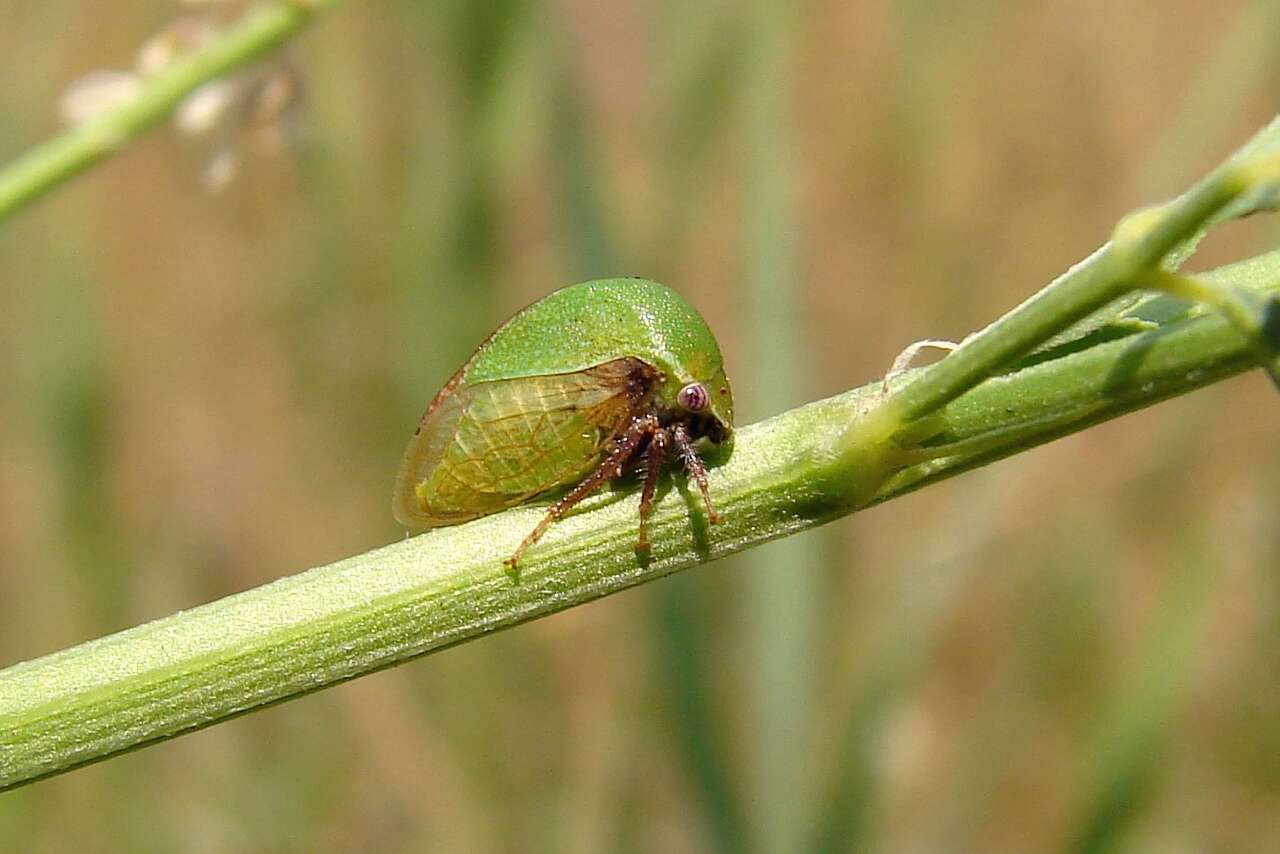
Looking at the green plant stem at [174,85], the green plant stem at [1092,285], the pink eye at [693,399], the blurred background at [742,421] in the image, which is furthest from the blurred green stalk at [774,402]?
the green plant stem at [1092,285]

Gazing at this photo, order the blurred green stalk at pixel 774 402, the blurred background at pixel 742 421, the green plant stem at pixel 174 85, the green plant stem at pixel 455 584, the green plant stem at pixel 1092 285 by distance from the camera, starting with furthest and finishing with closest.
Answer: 1. the blurred background at pixel 742 421
2. the blurred green stalk at pixel 774 402
3. the green plant stem at pixel 174 85
4. the green plant stem at pixel 455 584
5. the green plant stem at pixel 1092 285

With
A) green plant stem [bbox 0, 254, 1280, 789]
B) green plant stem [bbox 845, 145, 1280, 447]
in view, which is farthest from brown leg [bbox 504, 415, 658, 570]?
green plant stem [bbox 845, 145, 1280, 447]

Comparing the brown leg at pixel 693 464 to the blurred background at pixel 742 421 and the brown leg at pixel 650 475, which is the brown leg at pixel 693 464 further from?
the blurred background at pixel 742 421

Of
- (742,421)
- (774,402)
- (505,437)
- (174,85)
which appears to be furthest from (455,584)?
(742,421)

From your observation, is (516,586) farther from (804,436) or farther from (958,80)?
(958,80)

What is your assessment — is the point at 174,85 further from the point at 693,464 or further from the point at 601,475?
the point at 693,464

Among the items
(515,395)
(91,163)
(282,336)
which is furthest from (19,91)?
(515,395)

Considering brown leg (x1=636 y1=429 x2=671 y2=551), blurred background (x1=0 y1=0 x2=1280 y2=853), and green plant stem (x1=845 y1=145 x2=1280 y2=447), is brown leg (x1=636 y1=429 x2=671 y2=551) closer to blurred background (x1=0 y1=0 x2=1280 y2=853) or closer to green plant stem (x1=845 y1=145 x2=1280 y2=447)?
green plant stem (x1=845 y1=145 x2=1280 y2=447)
